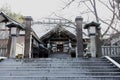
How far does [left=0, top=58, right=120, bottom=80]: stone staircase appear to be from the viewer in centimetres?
831

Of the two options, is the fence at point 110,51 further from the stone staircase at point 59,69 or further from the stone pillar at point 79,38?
the stone staircase at point 59,69

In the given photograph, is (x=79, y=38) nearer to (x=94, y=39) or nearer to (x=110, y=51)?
(x=94, y=39)

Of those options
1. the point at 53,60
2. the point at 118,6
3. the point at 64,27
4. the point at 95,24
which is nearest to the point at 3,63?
the point at 53,60

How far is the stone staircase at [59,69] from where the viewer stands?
8312 millimetres

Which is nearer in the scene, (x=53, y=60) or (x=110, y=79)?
(x=110, y=79)

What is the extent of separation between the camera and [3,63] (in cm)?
1070

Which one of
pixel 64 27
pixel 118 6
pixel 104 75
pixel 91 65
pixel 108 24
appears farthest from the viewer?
pixel 64 27

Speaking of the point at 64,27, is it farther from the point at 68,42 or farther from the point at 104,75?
the point at 104,75

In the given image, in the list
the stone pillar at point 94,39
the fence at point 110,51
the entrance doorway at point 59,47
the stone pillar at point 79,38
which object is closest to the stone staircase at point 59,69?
the stone pillar at point 94,39

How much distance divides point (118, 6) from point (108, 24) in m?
3.25

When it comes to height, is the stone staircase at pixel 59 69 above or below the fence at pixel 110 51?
below

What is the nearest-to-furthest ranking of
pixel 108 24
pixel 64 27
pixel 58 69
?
pixel 58 69
pixel 108 24
pixel 64 27

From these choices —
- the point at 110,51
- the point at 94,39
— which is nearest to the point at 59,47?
the point at 110,51

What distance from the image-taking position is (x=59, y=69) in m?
9.71
